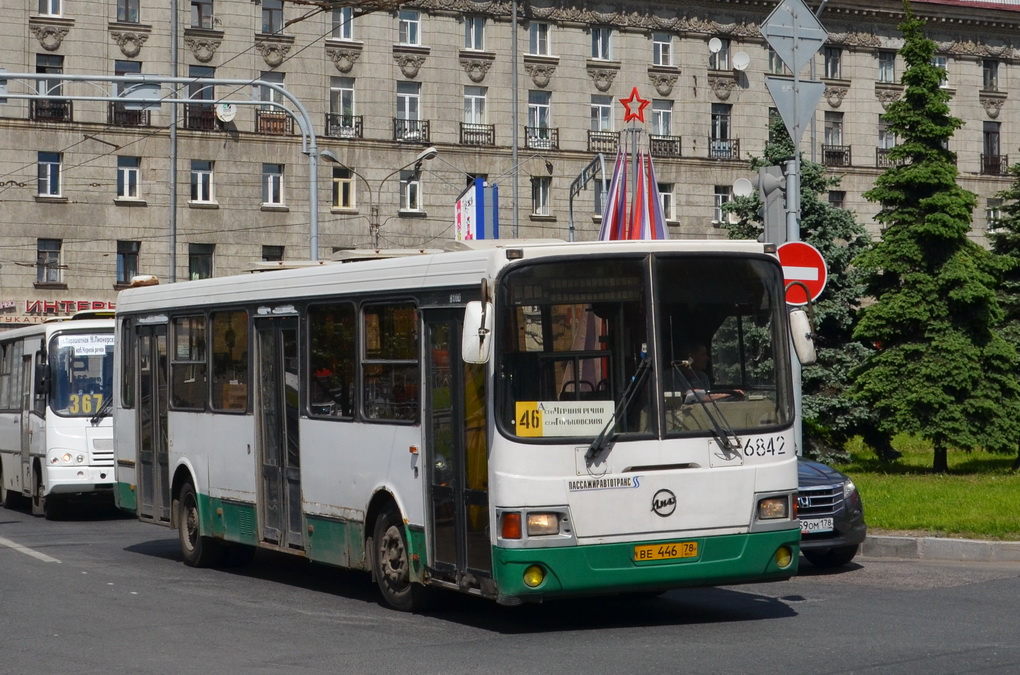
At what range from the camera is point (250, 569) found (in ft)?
48.3

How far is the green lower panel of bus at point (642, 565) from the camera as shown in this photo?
960cm

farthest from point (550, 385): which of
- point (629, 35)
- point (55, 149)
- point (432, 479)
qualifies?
point (629, 35)

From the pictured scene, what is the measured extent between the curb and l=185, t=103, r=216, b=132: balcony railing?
124 ft

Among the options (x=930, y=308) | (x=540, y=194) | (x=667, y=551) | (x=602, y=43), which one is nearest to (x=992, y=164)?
(x=602, y=43)

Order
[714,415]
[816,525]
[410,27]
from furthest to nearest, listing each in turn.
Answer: [410,27] < [816,525] < [714,415]

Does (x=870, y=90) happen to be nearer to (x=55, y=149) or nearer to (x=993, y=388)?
(x=55, y=149)

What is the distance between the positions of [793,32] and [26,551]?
31.7 ft

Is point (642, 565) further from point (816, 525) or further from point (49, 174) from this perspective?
point (49, 174)

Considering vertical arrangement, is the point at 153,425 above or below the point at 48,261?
below

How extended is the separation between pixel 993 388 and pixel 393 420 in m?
16.9

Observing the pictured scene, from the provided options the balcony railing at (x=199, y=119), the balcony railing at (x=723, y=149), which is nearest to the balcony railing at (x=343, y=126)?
the balcony railing at (x=199, y=119)

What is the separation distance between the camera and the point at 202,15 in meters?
48.9

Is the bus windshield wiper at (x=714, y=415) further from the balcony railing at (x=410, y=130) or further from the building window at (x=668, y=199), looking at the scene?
the building window at (x=668, y=199)

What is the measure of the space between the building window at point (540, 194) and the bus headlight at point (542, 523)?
A: 44094 mm
